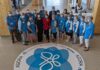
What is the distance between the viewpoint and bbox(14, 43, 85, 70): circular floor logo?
258 inches

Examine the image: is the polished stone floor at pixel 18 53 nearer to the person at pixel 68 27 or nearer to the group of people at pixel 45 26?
the group of people at pixel 45 26

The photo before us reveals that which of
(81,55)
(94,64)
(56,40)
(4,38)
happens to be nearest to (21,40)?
(4,38)

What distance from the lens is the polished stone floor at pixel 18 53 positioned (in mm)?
6659

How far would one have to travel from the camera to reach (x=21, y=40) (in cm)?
868

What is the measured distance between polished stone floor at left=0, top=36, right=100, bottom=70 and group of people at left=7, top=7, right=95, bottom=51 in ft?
0.99

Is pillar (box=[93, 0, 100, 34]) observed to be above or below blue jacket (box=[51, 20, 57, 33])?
above

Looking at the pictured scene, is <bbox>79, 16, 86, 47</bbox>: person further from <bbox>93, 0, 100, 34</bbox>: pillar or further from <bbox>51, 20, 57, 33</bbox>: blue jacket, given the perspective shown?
<bbox>51, 20, 57, 33</bbox>: blue jacket

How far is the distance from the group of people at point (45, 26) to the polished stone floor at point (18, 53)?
0.99ft

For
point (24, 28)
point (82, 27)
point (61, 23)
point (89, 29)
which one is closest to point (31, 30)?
point (24, 28)

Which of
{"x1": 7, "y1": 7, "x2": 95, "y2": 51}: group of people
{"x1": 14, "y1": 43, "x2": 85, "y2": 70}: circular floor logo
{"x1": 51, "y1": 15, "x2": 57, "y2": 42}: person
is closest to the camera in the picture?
{"x1": 14, "y1": 43, "x2": 85, "y2": 70}: circular floor logo

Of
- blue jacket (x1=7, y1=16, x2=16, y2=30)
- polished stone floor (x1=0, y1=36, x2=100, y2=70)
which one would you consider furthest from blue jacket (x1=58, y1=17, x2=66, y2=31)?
blue jacket (x1=7, y1=16, x2=16, y2=30)

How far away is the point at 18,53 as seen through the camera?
7.53 m

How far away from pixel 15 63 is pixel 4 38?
111 inches

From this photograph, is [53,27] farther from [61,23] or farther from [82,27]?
[82,27]
